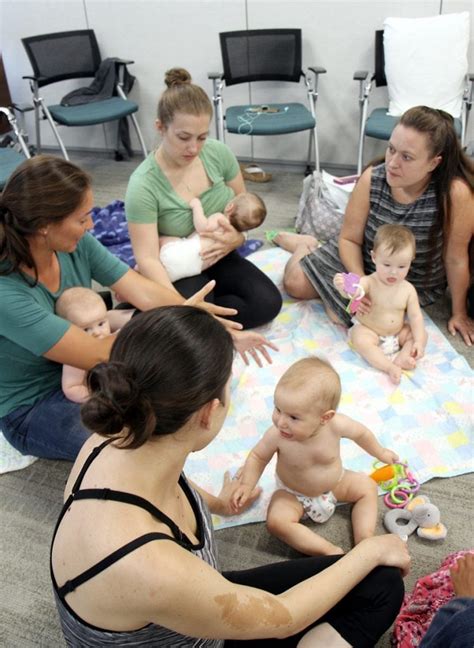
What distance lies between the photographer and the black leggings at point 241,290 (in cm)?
251

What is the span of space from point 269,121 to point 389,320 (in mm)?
1885

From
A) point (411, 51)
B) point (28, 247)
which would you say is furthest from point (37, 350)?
A: point (411, 51)

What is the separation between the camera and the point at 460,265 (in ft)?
7.73

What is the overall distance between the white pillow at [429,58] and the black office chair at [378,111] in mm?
51

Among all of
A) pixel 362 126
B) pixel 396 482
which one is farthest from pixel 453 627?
pixel 362 126

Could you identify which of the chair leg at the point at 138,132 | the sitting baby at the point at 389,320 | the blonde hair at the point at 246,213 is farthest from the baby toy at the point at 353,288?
the chair leg at the point at 138,132

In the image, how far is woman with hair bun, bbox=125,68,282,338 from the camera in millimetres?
2127

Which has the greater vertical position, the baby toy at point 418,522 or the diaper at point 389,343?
the diaper at point 389,343

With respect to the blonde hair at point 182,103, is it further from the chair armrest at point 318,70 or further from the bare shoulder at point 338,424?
the chair armrest at point 318,70

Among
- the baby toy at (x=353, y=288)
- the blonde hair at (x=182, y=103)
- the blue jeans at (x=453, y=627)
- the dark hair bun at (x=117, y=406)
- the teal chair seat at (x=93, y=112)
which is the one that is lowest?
the baby toy at (x=353, y=288)

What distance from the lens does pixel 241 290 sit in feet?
8.36

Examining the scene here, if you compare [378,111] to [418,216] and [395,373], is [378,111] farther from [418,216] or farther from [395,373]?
[395,373]

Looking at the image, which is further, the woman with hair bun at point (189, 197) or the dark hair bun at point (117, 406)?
the woman with hair bun at point (189, 197)

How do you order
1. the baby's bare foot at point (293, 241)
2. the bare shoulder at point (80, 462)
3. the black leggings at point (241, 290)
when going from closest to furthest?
the bare shoulder at point (80, 462) → the black leggings at point (241, 290) → the baby's bare foot at point (293, 241)
